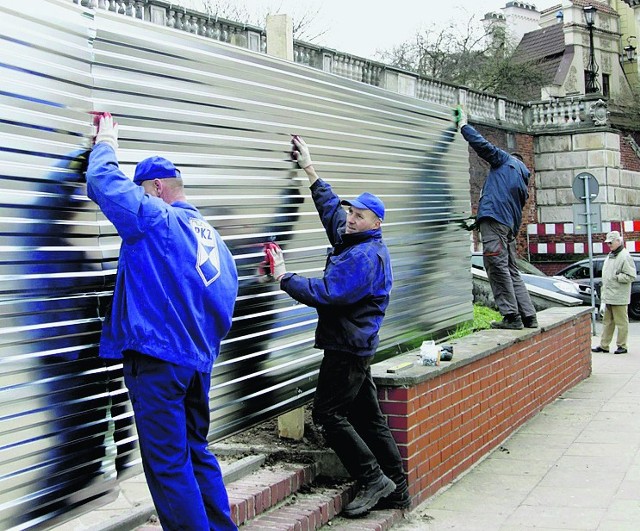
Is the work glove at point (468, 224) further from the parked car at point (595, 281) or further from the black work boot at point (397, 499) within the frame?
the parked car at point (595, 281)

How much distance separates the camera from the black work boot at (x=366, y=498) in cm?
579

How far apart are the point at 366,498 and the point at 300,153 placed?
7.16 feet

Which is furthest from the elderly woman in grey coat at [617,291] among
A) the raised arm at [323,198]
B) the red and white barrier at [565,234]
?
the red and white barrier at [565,234]

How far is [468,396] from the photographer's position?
24.7ft

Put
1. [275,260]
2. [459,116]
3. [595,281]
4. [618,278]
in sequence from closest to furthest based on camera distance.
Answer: [275,260] → [459,116] → [618,278] → [595,281]

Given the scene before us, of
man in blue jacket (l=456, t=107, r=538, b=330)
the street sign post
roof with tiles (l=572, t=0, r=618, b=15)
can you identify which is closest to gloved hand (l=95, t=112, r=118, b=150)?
man in blue jacket (l=456, t=107, r=538, b=330)

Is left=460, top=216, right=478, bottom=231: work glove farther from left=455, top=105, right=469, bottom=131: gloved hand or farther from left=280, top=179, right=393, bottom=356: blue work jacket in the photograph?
left=280, top=179, right=393, bottom=356: blue work jacket

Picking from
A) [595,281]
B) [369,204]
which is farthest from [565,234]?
[369,204]

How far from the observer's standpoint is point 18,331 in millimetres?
3826

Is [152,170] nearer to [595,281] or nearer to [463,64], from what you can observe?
[595,281]

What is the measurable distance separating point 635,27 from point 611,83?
679 cm

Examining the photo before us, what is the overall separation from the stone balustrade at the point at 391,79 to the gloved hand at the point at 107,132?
6.31 m

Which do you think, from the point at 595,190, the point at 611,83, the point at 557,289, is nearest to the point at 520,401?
the point at 595,190

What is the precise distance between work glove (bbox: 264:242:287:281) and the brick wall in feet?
3.77
